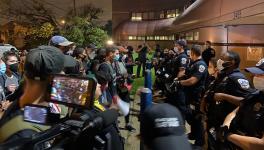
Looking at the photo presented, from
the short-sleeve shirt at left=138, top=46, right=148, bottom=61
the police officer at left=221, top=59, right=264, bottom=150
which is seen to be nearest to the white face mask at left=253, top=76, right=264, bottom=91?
the police officer at left=221, top=59, right=264, bottom=150

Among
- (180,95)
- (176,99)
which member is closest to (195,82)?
(180,95)

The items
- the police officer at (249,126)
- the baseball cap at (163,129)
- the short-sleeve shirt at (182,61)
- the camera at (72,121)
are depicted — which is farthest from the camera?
the short-sleeve shirt at (182,61)

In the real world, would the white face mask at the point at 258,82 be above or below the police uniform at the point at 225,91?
above

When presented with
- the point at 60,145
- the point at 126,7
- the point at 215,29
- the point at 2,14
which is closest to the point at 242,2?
the point at 215,29

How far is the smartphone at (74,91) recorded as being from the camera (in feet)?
5.08

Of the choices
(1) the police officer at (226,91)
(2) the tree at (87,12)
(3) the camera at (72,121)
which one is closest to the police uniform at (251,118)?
(1) the police officer at (226,91)

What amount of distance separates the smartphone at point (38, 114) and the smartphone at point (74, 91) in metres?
0.06

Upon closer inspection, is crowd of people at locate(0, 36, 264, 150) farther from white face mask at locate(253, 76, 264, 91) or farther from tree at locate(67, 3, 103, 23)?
tree at locate(67, 3, 103, 23)

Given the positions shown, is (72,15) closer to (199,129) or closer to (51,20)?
(51,20)

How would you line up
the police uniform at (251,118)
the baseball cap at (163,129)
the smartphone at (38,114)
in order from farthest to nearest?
1. the police uniform at (251,118)
2. the smartphone at (38,114)
3. the baseball cap at (163,129)

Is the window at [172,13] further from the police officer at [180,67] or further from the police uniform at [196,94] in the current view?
the police uniform at [196,94]

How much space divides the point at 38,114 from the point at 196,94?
18.5 ft

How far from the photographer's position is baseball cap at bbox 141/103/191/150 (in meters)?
1.53

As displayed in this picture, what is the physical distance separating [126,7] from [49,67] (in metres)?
57.1
